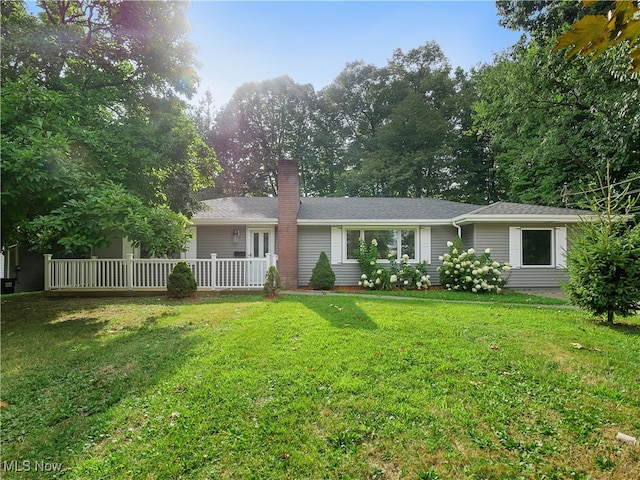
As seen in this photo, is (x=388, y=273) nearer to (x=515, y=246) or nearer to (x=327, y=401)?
(x=515, y=246)

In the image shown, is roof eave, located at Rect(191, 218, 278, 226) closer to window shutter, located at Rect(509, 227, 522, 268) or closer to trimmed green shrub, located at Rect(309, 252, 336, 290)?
trimmed green shrub, located at Rect(309, 252, 336, 290)

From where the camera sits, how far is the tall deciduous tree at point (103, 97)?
6.62 meters

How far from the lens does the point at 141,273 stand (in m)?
10.2

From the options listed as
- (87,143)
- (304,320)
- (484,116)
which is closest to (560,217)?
(484,116)

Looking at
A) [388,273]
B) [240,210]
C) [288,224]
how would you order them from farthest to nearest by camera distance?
[240,210]
[288,224]
[388,273]

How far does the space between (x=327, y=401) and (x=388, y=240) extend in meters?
9.77

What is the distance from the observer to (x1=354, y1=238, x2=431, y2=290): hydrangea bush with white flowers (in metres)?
11.3

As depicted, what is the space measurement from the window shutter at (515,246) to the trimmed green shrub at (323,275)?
6.48 metres

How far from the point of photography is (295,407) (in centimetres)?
308

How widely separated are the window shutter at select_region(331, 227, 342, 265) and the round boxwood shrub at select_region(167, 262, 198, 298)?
5193 mm

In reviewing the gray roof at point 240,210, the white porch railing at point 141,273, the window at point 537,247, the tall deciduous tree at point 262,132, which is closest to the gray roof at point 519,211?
the window at point 537,247

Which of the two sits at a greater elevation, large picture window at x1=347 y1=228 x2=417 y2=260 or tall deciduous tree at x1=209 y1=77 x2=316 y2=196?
tall deciduous tree at x1=209 y1=77 x2=316 y2=196

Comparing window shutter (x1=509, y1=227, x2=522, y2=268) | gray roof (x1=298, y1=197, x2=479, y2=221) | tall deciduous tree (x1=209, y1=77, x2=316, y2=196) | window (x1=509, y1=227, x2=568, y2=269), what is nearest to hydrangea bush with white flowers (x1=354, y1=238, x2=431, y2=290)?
gray roof (x1=298, y1=197, x2=479, y2=221)

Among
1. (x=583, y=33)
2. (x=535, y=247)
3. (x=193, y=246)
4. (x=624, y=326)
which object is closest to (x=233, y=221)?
(x=193, y=246)
